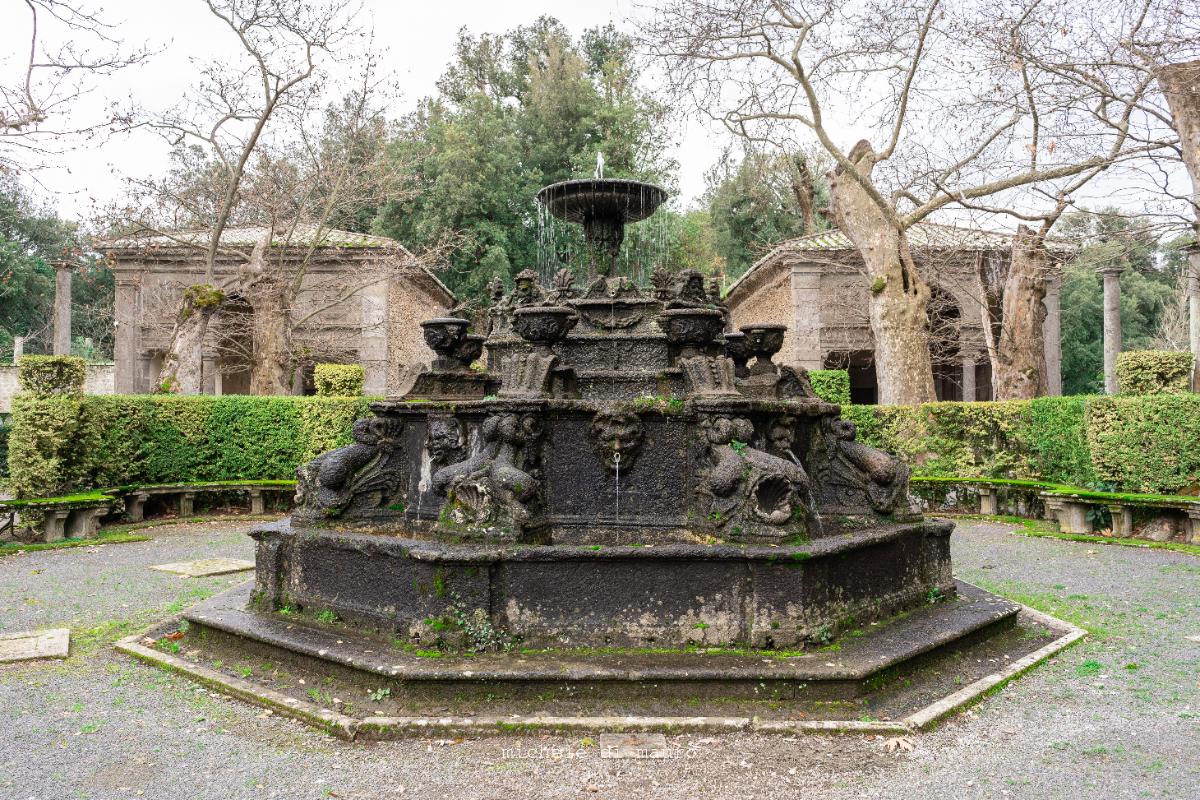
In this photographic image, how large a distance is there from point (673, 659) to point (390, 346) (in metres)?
19.8

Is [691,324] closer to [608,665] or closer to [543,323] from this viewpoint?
[543,323]

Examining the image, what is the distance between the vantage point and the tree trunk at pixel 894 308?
16.0m

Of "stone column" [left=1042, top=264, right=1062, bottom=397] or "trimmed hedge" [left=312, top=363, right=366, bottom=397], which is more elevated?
"stone column" [left=1042, top=264, right=1062, bottom=397]

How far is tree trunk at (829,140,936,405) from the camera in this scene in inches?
628

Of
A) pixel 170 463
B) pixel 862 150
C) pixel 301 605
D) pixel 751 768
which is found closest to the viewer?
pixel 751 768

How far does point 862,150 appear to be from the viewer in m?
17.0

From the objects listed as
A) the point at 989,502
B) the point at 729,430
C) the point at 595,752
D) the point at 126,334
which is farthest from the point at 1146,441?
the point at 126,334

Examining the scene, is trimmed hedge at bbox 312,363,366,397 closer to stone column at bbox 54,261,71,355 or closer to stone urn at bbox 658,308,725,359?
stone urn at bbox 658,308,725,359

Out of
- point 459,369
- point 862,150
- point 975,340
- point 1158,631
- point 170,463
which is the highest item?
point 862,150

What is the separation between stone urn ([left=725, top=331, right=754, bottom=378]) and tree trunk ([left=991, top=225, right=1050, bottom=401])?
11.4m

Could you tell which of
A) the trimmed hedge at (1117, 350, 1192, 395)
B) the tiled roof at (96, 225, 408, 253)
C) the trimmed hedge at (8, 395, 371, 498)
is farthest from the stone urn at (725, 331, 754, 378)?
the tiled roof at (96, 225, 408, 253)

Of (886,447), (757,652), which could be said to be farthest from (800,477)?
(886,447)

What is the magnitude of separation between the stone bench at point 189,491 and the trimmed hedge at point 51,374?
171 cm

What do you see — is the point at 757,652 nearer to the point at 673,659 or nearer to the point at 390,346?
the point at 673,659
